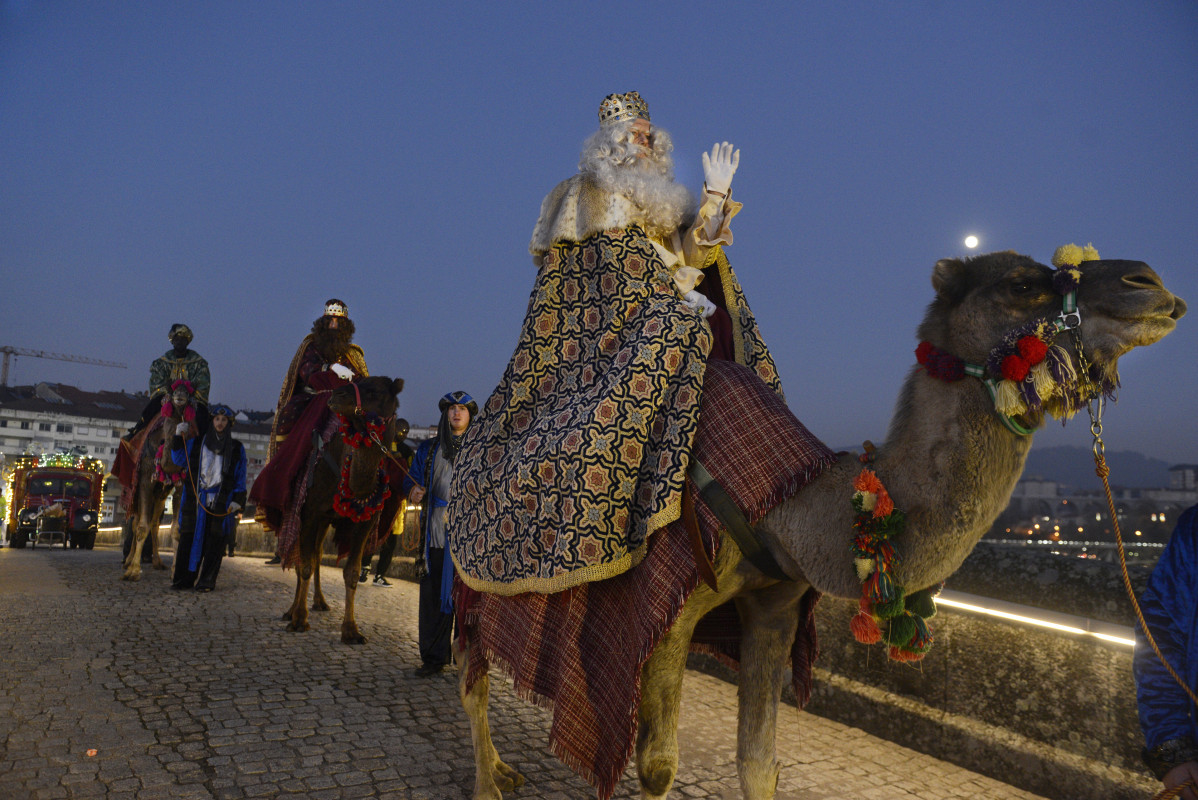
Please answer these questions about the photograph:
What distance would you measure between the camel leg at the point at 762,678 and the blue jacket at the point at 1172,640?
44.0 inches

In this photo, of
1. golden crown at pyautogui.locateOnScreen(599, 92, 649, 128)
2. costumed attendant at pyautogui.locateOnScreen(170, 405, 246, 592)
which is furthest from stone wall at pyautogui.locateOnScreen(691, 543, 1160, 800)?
costumed attendant at pyautogui.locateOnScreen(170, 405, 246, 592)

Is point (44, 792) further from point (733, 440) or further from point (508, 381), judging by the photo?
point (733, 440)

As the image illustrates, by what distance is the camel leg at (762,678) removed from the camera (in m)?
2.99

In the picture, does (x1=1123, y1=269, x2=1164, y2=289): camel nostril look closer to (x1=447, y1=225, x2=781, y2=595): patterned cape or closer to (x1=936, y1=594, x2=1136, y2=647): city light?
(x1=447, y1=225, x2=781, y2=595): patterned cape

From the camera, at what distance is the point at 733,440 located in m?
2.72

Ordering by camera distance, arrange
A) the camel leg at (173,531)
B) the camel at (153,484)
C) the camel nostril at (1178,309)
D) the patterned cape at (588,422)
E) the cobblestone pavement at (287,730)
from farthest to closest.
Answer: the camel at (153,484) < the camel leg at (173,531) < the cobblestone pavement at (287,730) < the patterned cape at (588,422) < the camel nostril at (1178,309)

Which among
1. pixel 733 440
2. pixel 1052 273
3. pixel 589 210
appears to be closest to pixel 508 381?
pixel 589 210

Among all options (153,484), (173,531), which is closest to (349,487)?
(173,531)

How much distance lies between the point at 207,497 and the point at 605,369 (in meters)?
9.44

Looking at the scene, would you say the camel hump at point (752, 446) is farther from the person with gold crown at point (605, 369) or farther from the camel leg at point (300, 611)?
the camel leg at point (300, 611)

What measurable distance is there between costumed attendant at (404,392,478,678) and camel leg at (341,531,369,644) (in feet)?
3.30

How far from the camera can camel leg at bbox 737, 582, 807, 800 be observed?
299cm

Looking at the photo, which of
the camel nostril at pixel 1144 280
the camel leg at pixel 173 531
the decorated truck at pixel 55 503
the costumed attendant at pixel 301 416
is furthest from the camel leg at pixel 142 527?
the camel nostril at pixel 1144 280

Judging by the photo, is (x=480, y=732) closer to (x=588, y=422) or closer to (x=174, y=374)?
(x=588, y=422)
